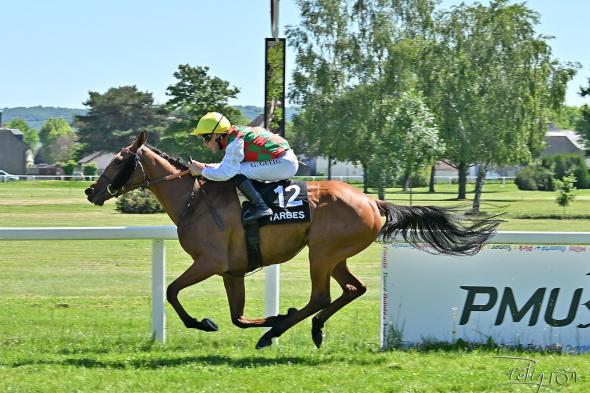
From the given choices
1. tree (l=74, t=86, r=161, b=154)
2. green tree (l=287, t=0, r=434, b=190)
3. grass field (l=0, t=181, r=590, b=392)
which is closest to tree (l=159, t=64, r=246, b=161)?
green tree (l=287, t=0, r=434, b=190)

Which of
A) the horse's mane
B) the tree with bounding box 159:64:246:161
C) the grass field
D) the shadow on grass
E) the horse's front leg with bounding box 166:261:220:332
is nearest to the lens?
the grass field

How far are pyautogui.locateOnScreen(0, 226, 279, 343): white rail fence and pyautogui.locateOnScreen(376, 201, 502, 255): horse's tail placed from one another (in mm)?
1125

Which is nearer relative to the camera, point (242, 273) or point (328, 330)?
point (242, 273)

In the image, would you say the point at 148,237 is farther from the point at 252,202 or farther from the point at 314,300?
the point at 314,300

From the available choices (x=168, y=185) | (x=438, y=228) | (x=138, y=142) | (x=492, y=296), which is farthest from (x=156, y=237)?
(x=492, y=296)

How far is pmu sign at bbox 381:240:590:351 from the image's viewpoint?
796 centimetres

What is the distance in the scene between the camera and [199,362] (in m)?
7.10

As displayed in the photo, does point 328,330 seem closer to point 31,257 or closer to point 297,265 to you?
point 297,265

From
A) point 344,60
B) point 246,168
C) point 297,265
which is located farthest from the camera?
point 344,60

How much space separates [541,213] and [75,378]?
117ft

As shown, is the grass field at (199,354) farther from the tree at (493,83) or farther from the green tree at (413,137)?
the tree at (493,83)

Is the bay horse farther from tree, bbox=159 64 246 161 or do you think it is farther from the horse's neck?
tree, bbox=159 64 246 161

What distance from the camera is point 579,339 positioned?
793 centimetres

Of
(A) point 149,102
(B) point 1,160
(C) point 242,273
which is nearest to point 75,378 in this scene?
(C) point 242,273
